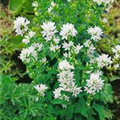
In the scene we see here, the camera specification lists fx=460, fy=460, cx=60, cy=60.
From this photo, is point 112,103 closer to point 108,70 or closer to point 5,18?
point 108,70

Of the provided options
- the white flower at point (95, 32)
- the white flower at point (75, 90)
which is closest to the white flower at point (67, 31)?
the white flower at point (95, 32)

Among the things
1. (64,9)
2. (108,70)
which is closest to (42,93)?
(64,9)

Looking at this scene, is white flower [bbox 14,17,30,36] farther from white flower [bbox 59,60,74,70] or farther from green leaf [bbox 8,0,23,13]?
green leaf [bbox 8,0,23,13]

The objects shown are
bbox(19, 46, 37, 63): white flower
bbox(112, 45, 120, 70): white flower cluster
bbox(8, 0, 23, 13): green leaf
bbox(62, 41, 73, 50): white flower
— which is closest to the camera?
bbox(62, 41, 73, 50): white flower

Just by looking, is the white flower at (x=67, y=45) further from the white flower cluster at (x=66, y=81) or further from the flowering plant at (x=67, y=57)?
the white flower cluster at (x=66, y=81)

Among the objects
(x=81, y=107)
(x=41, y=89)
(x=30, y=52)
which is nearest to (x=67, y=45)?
(x=30, y=52)

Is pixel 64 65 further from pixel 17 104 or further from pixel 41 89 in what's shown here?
pixel 17 104

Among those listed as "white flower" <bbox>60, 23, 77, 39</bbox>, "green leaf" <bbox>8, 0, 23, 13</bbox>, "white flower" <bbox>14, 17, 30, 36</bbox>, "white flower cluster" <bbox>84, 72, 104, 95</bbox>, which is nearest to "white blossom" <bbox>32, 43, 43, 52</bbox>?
"white flower" <bbox>14, 17, 30, 36</bbox>
